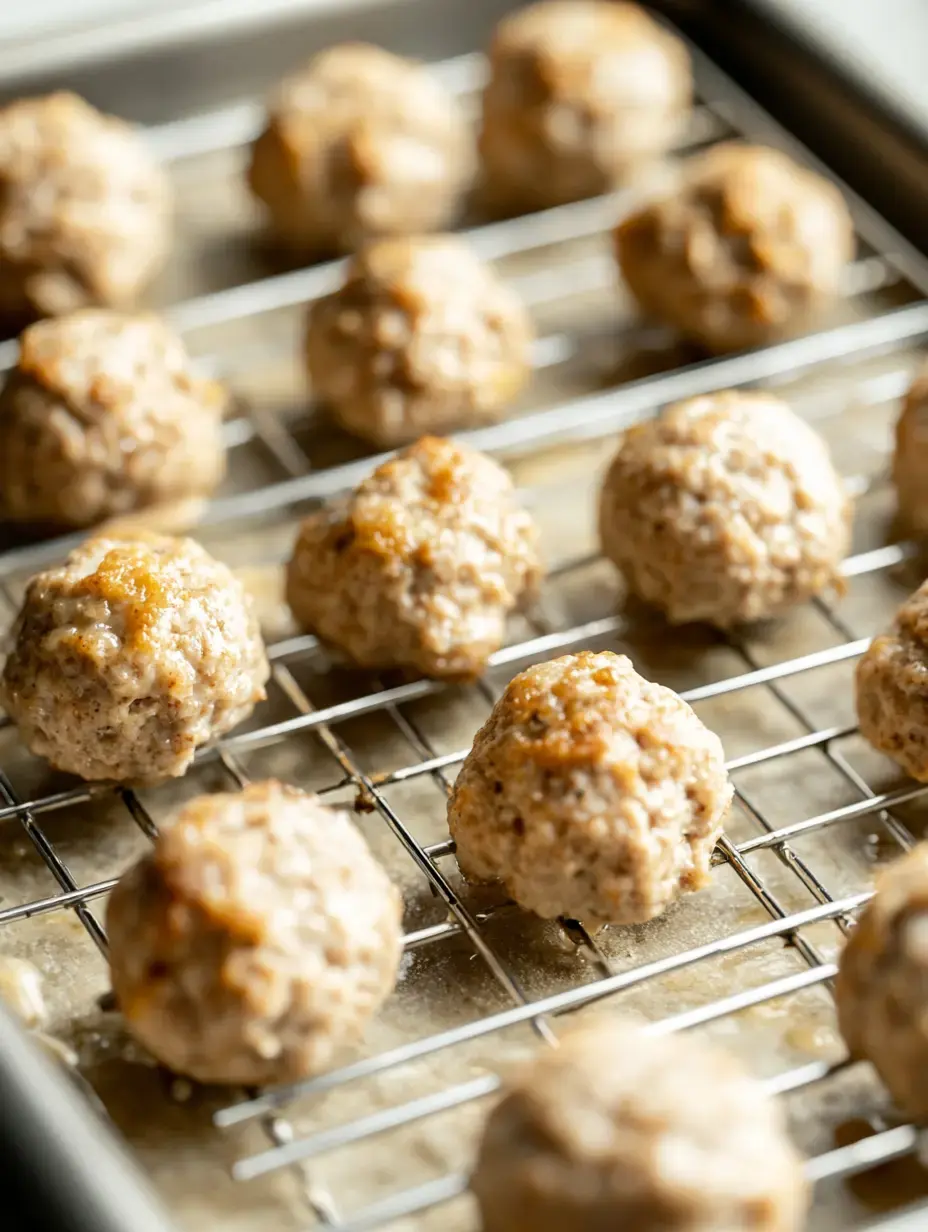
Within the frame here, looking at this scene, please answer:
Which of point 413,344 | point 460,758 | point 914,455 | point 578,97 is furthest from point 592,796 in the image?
point 578,97

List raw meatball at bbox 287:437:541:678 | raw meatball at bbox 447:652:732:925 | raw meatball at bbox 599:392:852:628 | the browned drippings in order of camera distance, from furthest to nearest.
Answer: raw meatball at bbox 599:392:852:628 < raw meatball at bbox 287:437:541:678 < raw meatball at bbox 447:652:732:925 < the browned drippings

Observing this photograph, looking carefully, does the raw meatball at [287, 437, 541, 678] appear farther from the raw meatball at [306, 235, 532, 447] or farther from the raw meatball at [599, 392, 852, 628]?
the raw meatball at [306, 235, 532, 447]

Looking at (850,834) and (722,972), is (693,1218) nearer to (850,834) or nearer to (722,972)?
(722,972)

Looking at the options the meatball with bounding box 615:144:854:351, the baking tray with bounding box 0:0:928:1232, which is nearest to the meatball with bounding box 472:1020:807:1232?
the baking tray with bounding box 0:0:928:1232

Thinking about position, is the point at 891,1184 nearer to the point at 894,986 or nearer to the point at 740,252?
the point at 894,986

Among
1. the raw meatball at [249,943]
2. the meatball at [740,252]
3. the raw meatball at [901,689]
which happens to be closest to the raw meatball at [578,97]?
the meatball at [740,252]

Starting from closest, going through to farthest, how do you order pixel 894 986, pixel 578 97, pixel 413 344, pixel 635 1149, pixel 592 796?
pixel 635 1149 < pixel 894 986 < pixel 592 796 < pixel 413 344 < pixel 578 97

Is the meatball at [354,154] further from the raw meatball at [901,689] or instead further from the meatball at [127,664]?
the raw meatball at [901,689]
